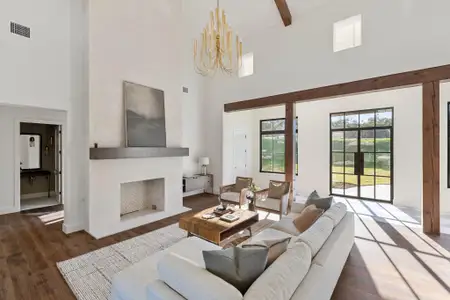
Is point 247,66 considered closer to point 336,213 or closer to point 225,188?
point 225,188

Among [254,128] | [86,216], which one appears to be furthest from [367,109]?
[86,216]

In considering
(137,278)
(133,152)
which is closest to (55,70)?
(133,152)

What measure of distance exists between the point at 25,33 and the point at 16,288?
12.1 feet

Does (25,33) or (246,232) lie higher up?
(25,33)

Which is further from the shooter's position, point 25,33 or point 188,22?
point 188,22

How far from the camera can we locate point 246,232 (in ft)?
12.9

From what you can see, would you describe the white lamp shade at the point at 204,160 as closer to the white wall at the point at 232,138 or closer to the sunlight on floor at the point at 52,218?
the white wall at the point at 232,138

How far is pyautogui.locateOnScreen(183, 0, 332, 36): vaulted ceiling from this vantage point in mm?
5105

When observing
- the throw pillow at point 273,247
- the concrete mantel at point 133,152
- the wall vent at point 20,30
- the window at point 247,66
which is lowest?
the throw pillow at point 273,247

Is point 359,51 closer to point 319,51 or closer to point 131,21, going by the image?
point 319,51

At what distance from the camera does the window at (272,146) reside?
7738mm

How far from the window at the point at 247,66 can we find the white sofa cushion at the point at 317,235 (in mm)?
4799

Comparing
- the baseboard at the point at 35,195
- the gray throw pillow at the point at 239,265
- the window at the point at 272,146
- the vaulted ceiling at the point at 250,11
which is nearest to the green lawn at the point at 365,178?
the window at the point at 272,146

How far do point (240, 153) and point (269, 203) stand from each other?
324cm
